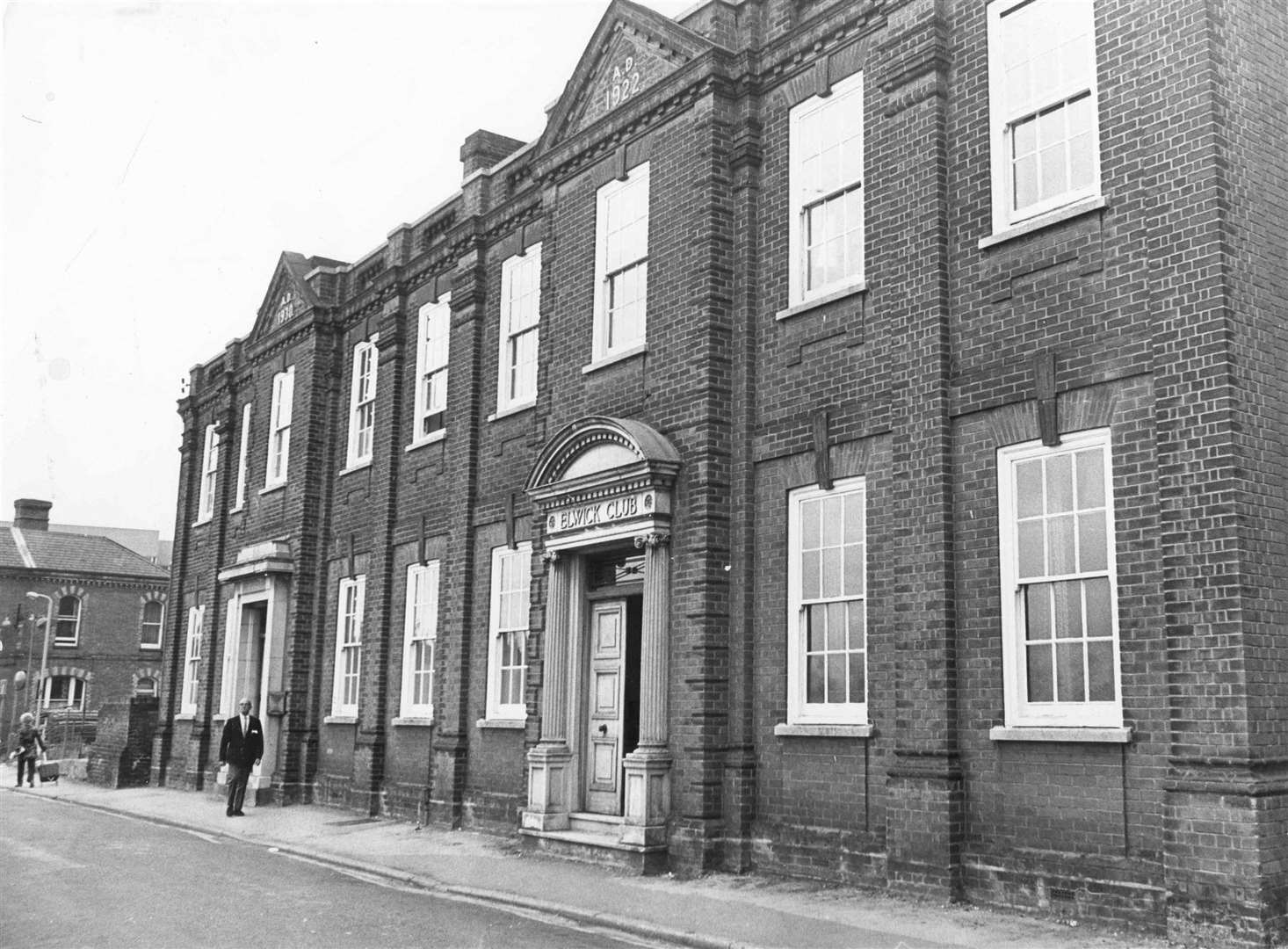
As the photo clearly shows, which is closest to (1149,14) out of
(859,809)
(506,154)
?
(859,809)

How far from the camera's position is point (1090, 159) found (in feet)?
34.5

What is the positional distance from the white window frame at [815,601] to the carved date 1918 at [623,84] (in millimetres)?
5739

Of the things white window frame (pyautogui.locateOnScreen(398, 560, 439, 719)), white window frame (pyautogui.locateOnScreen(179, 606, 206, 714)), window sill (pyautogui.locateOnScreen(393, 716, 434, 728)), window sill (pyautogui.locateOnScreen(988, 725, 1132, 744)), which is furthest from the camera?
white window frame (pyautogui.locateOnScreen(179, 606, 206, 714))

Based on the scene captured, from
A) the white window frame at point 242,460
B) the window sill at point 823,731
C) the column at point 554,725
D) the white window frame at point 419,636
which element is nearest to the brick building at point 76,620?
the white window frame at point 242,460

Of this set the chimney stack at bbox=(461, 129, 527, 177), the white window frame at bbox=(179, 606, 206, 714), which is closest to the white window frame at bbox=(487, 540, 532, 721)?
the chimney stack at bbox=(461, 129, 527, 177)

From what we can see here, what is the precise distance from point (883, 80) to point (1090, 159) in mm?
2423

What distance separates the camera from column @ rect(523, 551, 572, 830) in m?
14.6

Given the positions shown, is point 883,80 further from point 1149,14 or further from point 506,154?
point 506,154

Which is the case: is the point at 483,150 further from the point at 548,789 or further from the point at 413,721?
the point at 548,789

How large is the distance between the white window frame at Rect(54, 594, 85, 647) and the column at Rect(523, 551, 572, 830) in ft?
135

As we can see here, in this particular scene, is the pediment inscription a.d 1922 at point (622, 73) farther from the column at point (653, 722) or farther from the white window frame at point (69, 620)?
the white window frame at point (69, 620)

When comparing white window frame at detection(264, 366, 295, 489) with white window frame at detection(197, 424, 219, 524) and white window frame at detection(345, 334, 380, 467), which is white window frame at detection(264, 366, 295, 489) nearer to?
white window frame at detection(345, 334, 380, 467)

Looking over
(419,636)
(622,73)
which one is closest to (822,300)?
(622,73)

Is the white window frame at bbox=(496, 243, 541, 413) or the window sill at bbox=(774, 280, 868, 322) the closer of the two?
the window sill at bbox=(774, 280, 868, 322)
